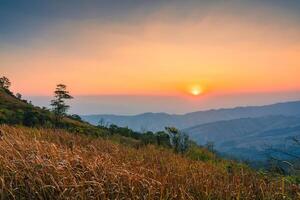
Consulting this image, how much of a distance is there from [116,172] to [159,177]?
1.06 metres

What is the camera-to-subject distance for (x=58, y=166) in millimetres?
9367

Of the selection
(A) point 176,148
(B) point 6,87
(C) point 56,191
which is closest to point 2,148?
(C) point 56,191

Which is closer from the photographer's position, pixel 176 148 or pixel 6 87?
pixel 176 148

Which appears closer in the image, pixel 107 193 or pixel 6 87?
pixel 107 193

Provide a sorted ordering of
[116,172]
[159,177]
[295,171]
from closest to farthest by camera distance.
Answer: [116,172]
[159,177]
[295,171]

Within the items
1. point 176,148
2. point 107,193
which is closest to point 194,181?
point 107,193

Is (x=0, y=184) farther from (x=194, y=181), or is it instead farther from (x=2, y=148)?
(x=194, y=181)

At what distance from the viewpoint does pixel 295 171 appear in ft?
33.8

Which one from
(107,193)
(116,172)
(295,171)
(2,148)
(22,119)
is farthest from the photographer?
(22,119)

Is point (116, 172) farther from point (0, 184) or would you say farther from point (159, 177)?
point (0, 184)

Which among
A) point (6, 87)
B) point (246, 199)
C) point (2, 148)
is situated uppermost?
point (6, 87)

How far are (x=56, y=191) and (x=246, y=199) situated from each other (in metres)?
3.67

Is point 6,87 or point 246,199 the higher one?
point 6,87

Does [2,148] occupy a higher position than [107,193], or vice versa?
[2,148]
